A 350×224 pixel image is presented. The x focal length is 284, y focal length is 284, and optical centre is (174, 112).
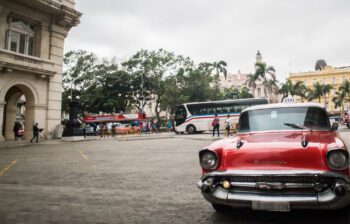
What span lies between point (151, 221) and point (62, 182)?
135 inches

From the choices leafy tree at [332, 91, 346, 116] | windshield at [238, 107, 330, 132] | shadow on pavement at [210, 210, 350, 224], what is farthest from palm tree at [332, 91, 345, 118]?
shadow on pavement at [210, 210, 350, 224]

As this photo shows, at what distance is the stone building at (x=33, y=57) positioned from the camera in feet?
65.6

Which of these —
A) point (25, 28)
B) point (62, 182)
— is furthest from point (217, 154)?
point (25, 28)

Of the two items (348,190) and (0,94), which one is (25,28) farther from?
(348,190)

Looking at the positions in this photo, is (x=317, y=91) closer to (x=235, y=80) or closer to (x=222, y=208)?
(x=235, y=80)

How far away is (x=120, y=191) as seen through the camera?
5.45 metres

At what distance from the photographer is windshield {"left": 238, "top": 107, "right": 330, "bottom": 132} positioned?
4402 mm

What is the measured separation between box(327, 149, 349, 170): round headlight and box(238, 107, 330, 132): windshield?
1117mm

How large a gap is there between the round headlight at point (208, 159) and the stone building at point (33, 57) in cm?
1952

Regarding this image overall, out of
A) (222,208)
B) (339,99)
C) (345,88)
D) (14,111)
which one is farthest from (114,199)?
(339,99)

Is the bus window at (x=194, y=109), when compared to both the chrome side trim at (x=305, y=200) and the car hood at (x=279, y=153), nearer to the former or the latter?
the car hood at (x=279, y=153)

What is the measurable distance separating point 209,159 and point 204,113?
1037 inches

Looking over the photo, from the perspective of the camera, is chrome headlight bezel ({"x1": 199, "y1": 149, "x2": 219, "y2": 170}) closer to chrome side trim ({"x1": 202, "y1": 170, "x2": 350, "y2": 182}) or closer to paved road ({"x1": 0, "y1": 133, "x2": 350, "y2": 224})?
chrome side trim ({"x1": 202, "y1": 170, "x2": 350, "y2": 182})

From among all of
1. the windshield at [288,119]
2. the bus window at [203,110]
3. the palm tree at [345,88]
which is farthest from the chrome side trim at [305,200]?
the palm tree at [345,88]
